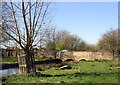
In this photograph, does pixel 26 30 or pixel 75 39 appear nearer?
pixel 26 30

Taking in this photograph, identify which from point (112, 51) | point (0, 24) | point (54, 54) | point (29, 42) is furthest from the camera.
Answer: point (54, 54)

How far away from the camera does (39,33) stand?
15.2 m

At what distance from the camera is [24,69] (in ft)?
48.6

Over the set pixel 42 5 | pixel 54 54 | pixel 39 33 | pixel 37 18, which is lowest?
pixel 54 54

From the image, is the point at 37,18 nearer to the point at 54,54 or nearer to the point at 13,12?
the point at 13,12

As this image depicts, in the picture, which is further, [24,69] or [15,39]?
[24,69]

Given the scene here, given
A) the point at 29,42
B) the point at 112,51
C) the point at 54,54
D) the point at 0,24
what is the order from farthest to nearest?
the point at 54,54
the point at 112,51
the point at 29,42
the point at 0,24

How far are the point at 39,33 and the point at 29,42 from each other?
132 centimetres

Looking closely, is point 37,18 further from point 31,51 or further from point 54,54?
point 54,54

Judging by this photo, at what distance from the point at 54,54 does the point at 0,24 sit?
3238 centimetres

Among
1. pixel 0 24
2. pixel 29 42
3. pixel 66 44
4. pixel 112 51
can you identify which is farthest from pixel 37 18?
pixel 66 44

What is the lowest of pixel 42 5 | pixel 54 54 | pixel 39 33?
pixel 54 54

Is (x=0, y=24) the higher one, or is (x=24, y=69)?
(x=0, y=24)

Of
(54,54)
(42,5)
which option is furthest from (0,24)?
(54,54)
